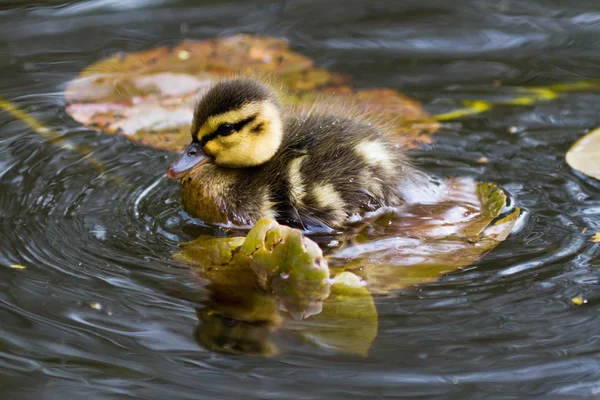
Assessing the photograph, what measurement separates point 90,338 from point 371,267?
0.87 metres

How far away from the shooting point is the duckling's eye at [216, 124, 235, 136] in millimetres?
3027

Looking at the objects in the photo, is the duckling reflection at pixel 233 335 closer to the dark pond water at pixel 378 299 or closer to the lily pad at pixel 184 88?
the dark pond water at pixel 378 299

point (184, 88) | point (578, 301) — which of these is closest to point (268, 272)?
point (578, 301)

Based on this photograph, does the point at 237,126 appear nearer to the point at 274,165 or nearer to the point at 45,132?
the point at 274,165

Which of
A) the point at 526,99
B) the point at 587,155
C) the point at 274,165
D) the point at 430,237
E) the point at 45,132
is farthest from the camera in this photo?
the point at 526,99

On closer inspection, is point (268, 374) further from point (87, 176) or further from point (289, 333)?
point (87, 176)

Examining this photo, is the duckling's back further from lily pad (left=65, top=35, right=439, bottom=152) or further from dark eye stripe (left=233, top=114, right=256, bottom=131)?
lily pad (left=65, top=35, right=439, bottom=152)

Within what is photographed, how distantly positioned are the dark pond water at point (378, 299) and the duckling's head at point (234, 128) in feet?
0.87

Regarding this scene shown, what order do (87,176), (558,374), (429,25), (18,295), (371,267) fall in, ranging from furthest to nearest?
(429,25), (87,176), (371,267), (18,295), (558,374)

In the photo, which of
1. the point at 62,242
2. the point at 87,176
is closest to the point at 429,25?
the point at 87,176

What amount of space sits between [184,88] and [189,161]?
1.05 meters

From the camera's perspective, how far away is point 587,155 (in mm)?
3412

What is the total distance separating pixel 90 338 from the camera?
2357mm

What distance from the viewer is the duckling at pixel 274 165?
303 centimetres
